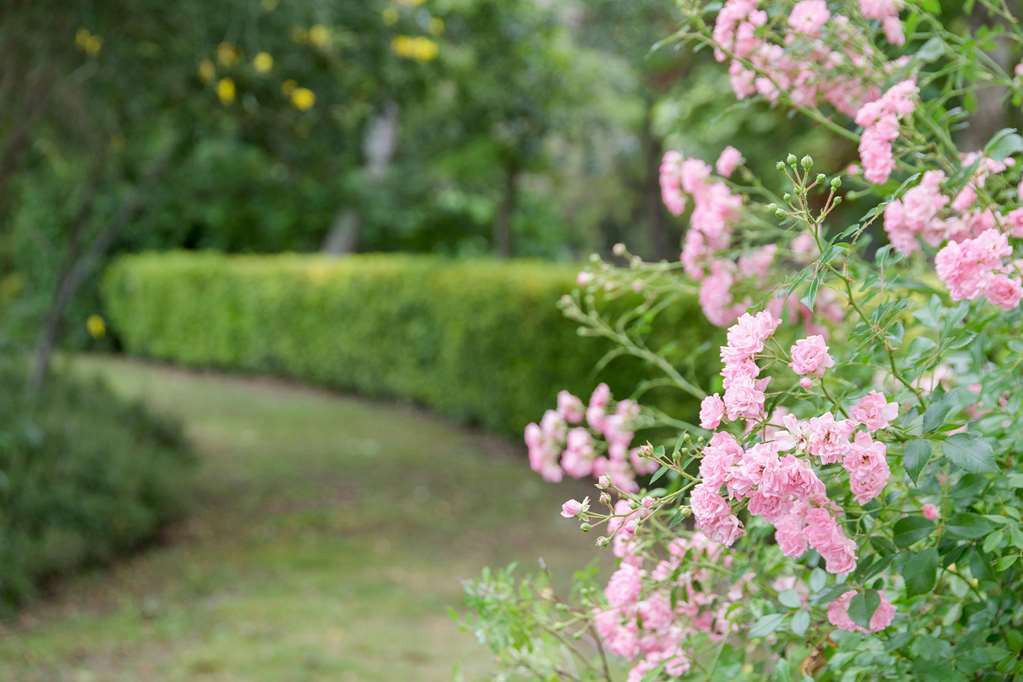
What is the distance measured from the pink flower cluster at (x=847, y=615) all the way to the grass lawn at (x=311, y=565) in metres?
1.52

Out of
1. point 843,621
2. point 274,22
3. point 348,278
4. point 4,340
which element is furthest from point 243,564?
point 348,278

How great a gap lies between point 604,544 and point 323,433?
9.39 metres

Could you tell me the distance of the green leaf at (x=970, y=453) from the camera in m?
1.16

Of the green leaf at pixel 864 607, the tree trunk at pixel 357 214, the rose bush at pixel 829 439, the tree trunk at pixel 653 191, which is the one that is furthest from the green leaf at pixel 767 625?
the tree trunk at pixel 653 191

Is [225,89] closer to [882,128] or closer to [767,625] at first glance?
[882,128]

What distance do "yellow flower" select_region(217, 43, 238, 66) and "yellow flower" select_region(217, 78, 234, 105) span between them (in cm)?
15

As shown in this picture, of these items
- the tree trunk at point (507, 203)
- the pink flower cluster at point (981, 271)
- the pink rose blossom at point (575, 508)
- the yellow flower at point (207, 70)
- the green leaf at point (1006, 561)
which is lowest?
the green leaf at point (1006, 561)

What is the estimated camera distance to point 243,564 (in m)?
6.08

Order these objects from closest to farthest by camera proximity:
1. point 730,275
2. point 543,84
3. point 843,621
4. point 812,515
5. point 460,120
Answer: point 812,515 < point 843,621 < point 730,275 < point 543,84 < point 460,120

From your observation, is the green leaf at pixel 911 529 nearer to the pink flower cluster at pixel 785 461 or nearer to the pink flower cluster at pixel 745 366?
the pink flower cluster at pixel 785 461

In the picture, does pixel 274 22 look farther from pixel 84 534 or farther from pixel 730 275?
pixel 730 275

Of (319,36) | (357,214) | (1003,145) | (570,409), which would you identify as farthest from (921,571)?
(357,214)

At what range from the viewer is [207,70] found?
627cm

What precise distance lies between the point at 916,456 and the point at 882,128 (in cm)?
65
